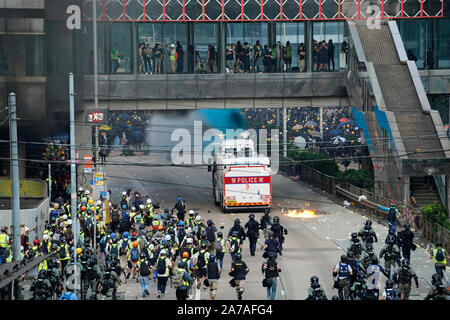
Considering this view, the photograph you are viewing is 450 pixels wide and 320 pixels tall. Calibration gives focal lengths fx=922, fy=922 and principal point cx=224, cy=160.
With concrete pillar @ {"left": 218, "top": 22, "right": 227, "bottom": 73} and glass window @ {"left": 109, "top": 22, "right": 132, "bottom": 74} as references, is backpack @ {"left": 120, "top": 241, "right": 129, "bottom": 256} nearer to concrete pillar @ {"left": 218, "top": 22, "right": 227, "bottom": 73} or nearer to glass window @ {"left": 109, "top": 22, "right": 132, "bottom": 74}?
glass window @ {"left": 109, "top": 22, "right": 132, "bottom": 74}

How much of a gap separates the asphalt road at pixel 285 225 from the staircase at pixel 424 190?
2.70 meters

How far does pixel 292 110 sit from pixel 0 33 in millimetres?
39474

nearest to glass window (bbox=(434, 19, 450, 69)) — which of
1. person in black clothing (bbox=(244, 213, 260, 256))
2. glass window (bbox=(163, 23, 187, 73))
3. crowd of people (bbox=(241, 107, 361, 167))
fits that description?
crowd of people (bbox=(241, 107, 361, 167))

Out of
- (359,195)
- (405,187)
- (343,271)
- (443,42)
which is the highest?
(443,42)

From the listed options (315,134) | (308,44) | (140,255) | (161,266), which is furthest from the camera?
(315,134)

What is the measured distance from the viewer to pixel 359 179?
4472 cm

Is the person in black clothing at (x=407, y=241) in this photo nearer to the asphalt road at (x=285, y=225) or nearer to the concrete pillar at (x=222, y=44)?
the asphalt road at (x=285, y=225)

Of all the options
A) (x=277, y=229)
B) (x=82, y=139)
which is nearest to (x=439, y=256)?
(x=277, y=229)

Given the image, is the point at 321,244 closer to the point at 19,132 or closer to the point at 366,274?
the point at 366,274

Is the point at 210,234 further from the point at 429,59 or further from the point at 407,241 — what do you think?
the point at 429,59

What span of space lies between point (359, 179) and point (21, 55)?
17290mm

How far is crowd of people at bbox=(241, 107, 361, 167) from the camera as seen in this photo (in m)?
57.4

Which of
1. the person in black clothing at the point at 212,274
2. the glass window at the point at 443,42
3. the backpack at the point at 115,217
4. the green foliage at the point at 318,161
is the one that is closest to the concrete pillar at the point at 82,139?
the backpack at the point at 115,217
